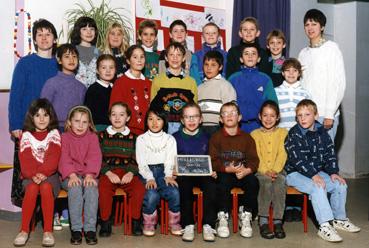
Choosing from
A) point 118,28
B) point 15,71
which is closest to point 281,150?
point 118,28

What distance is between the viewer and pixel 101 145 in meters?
4.13

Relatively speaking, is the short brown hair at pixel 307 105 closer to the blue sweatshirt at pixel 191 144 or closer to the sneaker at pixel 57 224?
the blue sweatshirt at pixel 191 144

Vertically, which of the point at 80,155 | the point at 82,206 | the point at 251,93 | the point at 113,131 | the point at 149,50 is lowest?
the point at 82,206

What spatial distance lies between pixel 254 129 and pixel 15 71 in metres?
1.78

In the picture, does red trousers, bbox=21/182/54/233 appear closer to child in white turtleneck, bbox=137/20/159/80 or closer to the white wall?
child in white turtleneck, bbox=137/20/159/80

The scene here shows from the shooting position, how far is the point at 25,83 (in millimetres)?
4246

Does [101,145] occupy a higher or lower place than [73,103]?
lower

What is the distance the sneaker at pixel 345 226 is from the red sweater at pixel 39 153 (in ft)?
6.55

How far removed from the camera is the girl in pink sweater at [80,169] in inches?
152

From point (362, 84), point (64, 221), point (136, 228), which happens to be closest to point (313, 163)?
point (136, 228)

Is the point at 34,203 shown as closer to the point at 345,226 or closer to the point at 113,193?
the point at 113,193

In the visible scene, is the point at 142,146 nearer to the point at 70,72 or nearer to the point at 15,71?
the point at 70,72

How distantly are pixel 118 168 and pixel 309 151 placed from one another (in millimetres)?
1336

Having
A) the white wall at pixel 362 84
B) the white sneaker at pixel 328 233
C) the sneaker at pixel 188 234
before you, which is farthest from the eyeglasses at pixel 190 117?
the white wall at pixel 362 84
